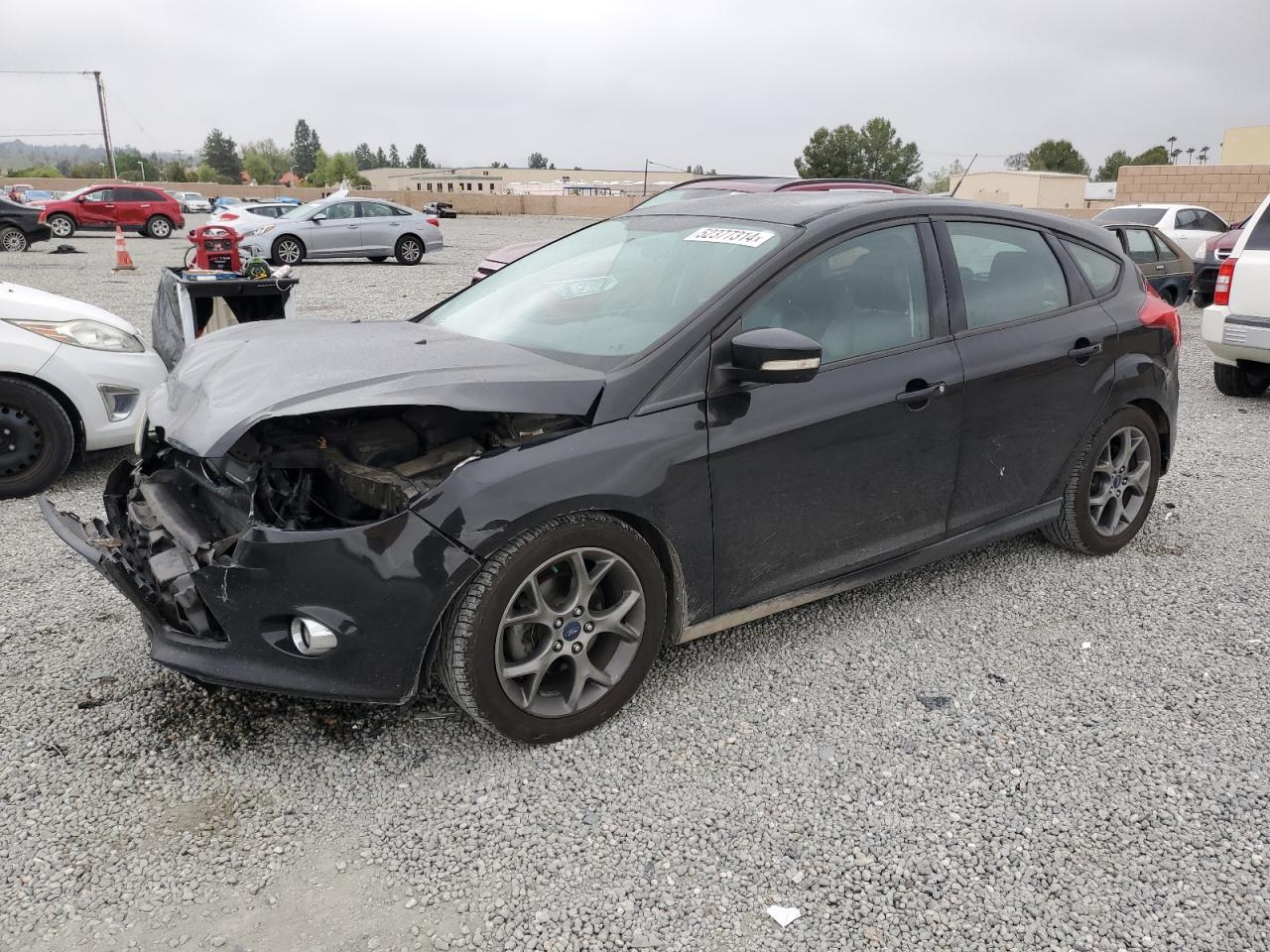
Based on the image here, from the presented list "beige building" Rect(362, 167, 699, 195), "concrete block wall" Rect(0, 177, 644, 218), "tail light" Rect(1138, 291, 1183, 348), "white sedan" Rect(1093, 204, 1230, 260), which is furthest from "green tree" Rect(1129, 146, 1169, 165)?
"tail light" Rect(1138, 291, 1183, 348)

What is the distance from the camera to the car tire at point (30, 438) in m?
5.05

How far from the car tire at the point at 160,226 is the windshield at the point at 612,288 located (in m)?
28.0

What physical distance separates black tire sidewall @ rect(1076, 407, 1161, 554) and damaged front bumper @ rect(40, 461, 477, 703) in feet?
9.63

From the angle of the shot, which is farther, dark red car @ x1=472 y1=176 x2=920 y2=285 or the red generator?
dark red car @ x1=472 y1=176 x2=920 y2=285

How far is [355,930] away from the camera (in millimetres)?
2279

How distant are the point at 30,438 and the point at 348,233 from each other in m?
16.4

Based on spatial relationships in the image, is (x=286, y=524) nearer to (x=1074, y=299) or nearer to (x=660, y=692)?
(x=660, y=692)

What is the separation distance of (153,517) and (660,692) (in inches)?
70.6

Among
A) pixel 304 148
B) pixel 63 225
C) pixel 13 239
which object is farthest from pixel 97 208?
pixel 304 148

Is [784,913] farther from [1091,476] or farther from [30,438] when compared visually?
[30,438]

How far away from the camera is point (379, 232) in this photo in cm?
2058

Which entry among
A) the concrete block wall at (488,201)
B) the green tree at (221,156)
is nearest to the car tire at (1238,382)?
the concrete block wall at (488,201)

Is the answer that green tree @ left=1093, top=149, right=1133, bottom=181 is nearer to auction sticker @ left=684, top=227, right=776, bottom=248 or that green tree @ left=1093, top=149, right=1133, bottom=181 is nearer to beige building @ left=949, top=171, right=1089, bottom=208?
beige building @ left=949, top=171, right=1089, bottom=208

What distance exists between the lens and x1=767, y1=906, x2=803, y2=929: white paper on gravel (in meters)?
2.31
